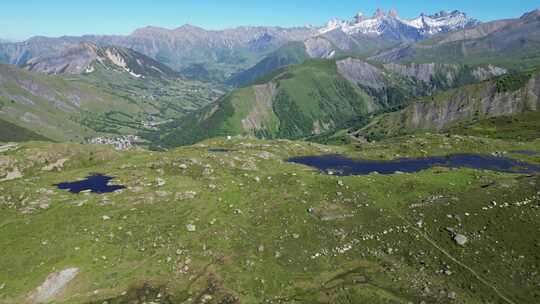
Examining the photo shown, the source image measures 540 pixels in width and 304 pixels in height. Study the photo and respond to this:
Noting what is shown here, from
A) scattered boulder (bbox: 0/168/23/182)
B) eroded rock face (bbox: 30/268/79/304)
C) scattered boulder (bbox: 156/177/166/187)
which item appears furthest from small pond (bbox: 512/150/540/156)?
scattered boulder (bbox: 0/168/23/182)

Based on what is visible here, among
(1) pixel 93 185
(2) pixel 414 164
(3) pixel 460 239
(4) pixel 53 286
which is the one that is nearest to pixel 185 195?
(1) pixel 93 185

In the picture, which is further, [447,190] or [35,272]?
[447,190]

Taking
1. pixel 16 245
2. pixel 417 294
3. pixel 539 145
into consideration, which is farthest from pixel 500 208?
pixel 539 145

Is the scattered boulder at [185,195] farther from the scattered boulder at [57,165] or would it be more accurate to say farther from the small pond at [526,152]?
the small pond at [526,152]

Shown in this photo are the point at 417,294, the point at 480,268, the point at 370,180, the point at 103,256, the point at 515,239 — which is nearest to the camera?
the point at 417,294

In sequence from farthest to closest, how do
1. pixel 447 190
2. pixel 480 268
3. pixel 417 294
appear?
pixel 447 190 → pixel 480 268 → pixel 417 294

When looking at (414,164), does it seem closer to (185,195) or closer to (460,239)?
(460,239)

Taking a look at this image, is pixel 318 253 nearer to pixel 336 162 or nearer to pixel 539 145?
pixel 336 162

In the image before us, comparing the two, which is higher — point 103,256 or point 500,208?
point 500,208
